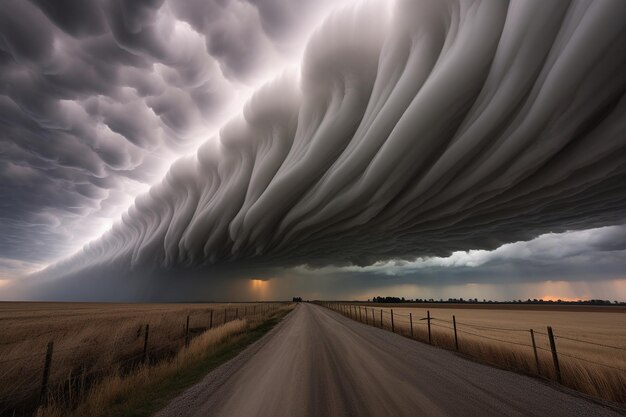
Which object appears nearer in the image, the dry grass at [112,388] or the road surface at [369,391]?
the road surface at [369,391]

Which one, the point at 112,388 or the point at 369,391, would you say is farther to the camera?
the point at 112,388

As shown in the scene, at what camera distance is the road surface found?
5098 mm

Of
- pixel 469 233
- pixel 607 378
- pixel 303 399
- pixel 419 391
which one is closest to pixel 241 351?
pixel 303 399

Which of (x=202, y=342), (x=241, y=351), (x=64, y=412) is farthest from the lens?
(x=202, y=342)

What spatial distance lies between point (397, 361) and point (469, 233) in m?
20.1

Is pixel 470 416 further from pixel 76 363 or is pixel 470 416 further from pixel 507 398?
pixel 76 363

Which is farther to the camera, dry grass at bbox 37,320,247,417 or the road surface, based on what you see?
dry grass at bbox 37,320,247,417

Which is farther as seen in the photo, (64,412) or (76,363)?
(76,363)

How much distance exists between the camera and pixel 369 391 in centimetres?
608

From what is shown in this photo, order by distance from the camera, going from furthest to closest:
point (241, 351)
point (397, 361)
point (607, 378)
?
point (241, 351), point (397, 361), point (607, 378)

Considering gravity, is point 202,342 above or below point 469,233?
below

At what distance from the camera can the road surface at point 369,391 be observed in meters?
→ 5.10

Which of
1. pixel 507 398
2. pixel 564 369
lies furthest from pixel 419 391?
pixel 564 369

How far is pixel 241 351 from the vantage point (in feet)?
38.5
